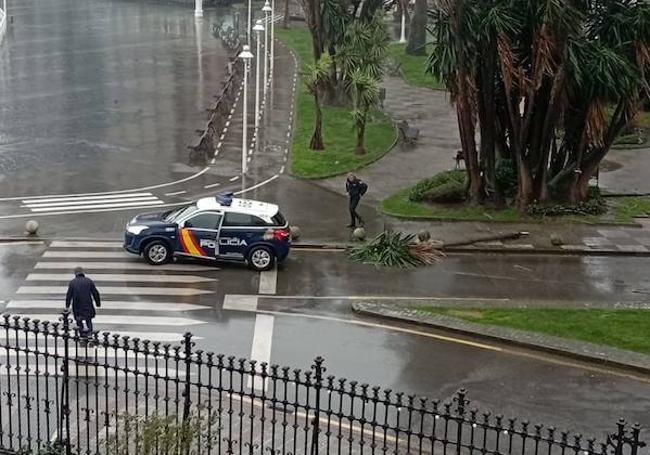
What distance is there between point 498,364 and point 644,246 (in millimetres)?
11604

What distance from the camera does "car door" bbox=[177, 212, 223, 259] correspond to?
2506 centimetres

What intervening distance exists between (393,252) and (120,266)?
272 inches

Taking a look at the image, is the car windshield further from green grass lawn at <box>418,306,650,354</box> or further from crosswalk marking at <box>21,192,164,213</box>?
green grass lawn at <box>418,306,650,354</box>

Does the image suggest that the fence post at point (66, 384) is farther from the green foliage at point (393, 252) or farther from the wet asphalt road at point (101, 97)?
the wet asphalt road at point (101, 97)

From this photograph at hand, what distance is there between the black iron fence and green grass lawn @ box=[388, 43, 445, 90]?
140 feet

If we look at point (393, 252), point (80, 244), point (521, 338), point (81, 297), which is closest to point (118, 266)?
point (80, 244)

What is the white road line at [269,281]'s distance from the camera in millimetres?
23723

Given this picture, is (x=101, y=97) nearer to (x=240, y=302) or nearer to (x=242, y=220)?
(x=242, y=220)

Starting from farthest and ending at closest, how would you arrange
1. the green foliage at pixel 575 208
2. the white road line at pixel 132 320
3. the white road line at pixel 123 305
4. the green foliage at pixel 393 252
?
1. the green foliage at pixel 575 208
2. the green foliage at pixel 393 252
3. the white road line at pixel 123 305
4. the white road line at pixel 132 320

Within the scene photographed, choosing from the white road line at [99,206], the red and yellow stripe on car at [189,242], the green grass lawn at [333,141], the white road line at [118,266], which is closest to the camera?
the white road line at [118,266]

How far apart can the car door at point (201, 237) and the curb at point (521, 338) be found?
4442mm

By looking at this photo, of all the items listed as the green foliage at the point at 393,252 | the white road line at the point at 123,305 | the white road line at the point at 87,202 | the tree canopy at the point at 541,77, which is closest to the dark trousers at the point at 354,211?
the green foliage at the point at 393,252

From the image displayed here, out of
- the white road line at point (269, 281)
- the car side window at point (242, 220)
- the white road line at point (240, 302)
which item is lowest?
the white road line at point (269, 281)

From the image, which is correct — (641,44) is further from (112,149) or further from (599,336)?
(112,149)
